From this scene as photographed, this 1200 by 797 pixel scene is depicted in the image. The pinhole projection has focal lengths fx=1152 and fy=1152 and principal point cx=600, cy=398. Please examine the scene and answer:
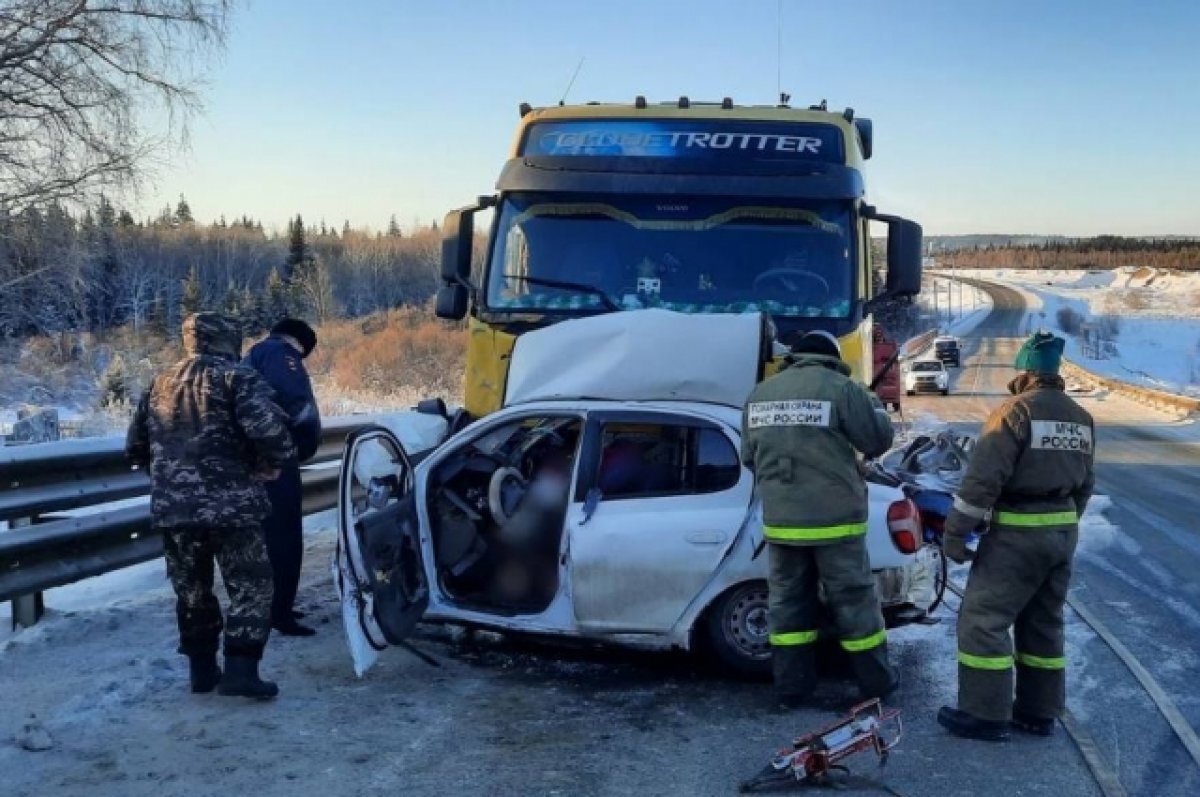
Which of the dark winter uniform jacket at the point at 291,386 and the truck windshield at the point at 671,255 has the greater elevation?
the truck windshield at the point at 671,255

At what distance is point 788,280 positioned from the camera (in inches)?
286

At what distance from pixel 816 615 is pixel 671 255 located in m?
2.98

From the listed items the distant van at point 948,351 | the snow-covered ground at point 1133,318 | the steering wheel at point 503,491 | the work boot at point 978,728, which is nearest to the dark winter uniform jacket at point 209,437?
the steering wheel at point 503,491

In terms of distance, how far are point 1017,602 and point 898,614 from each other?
0.84 m

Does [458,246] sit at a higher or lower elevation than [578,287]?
higher

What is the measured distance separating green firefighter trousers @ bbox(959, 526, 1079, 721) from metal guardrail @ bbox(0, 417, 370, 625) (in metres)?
4.72

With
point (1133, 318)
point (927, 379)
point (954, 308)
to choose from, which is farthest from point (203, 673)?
point (954, 308)

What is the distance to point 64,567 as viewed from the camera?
251 inches

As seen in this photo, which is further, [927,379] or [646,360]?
[927,379]

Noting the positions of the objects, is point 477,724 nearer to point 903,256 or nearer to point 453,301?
point 453,301

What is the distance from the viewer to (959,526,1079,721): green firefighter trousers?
4.86 meters

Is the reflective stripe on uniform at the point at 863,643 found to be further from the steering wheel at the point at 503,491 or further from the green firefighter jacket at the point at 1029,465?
the steering wheel at the point at 503,491

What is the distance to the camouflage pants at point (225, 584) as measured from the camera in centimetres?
522

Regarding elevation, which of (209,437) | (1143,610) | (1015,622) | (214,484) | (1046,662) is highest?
(209,437)
